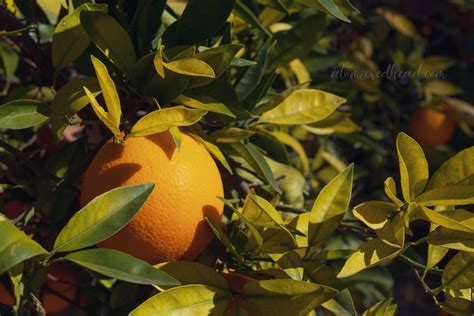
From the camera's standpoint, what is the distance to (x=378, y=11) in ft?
6.10

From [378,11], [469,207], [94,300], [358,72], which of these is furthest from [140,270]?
[378,11]

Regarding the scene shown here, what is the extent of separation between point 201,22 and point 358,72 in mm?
917

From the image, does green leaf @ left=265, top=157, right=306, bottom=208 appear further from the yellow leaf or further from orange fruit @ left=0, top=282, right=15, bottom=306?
orange fruit @ left=0, top=282, right=15, bottom=306

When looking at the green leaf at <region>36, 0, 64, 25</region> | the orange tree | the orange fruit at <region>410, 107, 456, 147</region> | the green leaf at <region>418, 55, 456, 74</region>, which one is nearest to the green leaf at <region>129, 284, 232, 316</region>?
the orange tree

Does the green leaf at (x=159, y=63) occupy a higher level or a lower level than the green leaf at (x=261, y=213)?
higher

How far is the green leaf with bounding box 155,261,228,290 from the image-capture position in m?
0.74

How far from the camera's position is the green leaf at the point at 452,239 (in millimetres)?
748

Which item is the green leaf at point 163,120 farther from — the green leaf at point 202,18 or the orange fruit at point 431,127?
the orange fruit at point 431,127

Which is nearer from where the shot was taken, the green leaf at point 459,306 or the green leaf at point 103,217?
the green leaf at point 103,217

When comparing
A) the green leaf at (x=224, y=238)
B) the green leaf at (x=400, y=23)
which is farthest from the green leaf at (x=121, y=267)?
the green leaf at (x=400, y=23)

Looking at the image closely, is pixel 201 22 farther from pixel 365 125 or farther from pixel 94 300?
pixel 365 125

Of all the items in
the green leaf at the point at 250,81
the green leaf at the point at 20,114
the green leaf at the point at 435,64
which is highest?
the green leaf at the point at 20,114

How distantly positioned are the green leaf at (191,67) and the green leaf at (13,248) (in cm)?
23

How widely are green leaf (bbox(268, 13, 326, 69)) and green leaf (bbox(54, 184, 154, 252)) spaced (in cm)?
45
